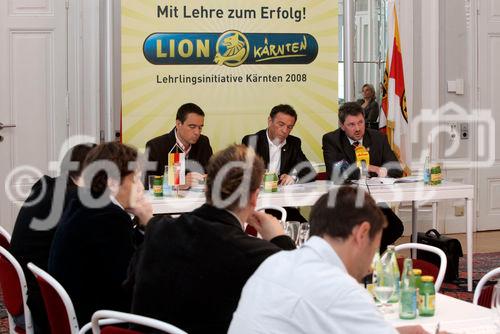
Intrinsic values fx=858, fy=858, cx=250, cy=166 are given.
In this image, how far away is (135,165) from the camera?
3.33m

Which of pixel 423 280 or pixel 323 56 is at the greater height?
pixel 323 56

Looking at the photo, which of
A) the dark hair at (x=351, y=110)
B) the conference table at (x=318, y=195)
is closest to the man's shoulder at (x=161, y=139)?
the conference table at (x=318, y=195)

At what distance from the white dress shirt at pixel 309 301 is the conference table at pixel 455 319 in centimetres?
65

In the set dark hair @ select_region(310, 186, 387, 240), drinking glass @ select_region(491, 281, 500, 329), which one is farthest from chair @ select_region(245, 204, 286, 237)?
dark hair @ select_region(310, 186, 387, 240)

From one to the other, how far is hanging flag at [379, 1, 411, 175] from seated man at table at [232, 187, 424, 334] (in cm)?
554

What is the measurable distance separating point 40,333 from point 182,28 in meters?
3.85

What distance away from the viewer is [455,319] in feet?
8.69

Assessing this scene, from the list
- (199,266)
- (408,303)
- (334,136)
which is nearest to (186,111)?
(334,136)

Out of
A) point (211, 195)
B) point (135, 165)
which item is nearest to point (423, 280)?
point (211, 195)

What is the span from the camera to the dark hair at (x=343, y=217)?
2.10m

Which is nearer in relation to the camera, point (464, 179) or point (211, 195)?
point (211, 195)

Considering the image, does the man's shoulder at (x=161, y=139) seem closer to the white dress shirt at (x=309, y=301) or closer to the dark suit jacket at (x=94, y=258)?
the dark suit jacket at (x=94, y=258)

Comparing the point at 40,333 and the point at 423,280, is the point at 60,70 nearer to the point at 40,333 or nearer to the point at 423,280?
the point at 40,333

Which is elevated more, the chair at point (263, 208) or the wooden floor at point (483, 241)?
the chair at point (263, 208)
